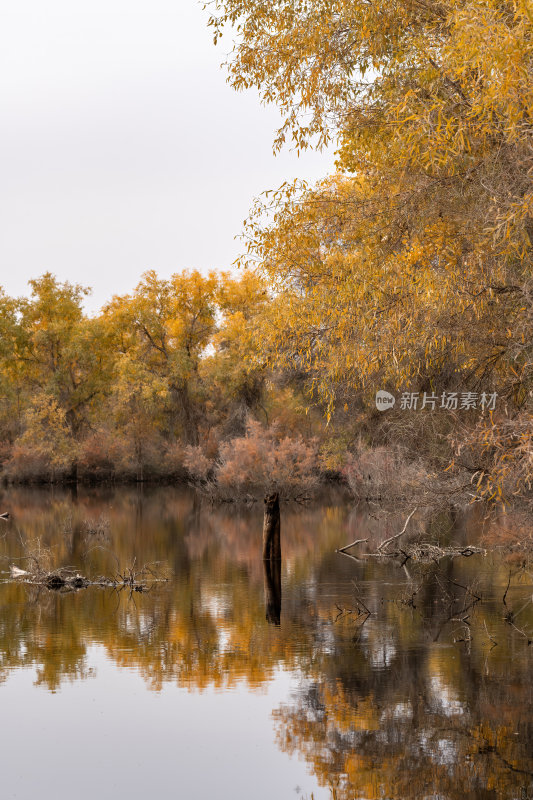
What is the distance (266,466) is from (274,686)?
3171cm

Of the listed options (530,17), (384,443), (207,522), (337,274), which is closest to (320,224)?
(337,274)

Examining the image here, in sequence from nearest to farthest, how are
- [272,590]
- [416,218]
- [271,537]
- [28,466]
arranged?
[416,218]
[272,590]
[271,537]
[28,466]

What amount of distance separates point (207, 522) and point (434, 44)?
24306 mm

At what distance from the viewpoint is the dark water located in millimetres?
9141

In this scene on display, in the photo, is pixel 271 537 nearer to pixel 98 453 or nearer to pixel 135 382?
pixel 135 382

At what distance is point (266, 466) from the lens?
43656 mm

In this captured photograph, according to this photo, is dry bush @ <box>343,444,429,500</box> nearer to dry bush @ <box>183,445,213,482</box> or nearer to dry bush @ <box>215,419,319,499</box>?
dry bush @ <box>215,419,319,499</box>

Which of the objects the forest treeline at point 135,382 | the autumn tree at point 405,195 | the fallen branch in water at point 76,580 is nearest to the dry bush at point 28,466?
the forest treeline at point 135,382

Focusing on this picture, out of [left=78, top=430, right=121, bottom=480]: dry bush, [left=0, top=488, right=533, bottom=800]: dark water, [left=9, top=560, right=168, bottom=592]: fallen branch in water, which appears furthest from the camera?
[left=78, top=430, right=121, bottom=480]: dry bush

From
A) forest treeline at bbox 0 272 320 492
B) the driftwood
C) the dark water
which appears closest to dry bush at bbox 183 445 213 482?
forest treeline at bbox 0 272 320 492

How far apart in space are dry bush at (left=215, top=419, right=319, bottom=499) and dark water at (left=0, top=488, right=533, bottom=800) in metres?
21.5

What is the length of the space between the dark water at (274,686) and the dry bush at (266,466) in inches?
847

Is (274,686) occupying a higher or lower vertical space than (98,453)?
lower

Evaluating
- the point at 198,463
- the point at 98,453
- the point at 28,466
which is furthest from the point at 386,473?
the point at 28,466
